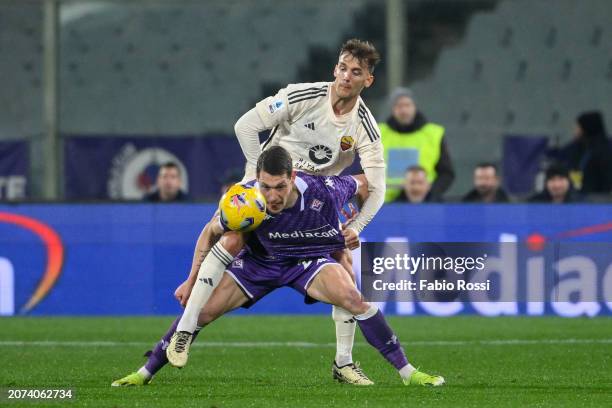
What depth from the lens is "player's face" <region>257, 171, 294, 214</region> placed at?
8641 mm

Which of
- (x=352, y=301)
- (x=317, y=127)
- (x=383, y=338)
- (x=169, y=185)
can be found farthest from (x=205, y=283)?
(x=169, y=185)

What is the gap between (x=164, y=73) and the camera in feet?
75.3

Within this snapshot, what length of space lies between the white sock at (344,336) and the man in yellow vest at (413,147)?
5377mm

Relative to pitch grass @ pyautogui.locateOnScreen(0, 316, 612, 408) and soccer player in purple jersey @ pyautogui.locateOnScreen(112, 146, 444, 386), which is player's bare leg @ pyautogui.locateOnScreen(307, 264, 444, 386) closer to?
soccer player in purple jersey @ pyautogui.locateOnScreen(112, 146, 444, 386)

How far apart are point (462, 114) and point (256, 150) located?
13192 mm

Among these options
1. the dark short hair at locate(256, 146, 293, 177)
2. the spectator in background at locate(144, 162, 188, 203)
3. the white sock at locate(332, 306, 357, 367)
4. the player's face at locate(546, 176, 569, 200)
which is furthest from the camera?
the spectator in background at locate(144, 162, 188, 203)

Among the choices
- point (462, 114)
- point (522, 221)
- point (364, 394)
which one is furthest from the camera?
point (462, 114)

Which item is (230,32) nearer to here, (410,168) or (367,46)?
(410,168)

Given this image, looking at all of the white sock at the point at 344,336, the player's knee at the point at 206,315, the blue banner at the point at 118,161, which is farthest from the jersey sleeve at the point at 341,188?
the blue banner at the point at 118,161

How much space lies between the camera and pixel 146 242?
1480cm

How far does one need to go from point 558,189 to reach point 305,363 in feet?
16.1

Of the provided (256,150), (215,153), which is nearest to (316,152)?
(256,150)

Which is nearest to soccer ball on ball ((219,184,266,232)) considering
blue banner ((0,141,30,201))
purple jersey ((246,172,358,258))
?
purple jersey ((246,172,358,258))

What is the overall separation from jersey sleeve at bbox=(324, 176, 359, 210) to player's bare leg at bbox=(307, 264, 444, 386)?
1.48ft
